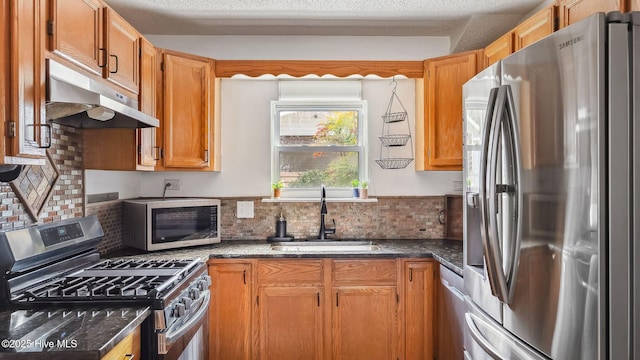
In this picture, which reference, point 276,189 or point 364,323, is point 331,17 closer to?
point 276,189

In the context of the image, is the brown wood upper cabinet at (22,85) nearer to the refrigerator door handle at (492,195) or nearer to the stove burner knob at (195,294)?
the stove burner knob at (195,294)

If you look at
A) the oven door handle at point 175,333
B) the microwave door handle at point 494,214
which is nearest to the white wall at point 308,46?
the microwave door handle at point 494,214

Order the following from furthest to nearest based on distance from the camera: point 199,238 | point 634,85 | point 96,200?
point 199,238 → point 96,200 → point 634,85

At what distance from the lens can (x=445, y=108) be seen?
2.60 meters

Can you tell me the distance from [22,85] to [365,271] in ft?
6.44

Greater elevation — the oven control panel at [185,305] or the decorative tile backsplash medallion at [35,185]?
the decorative tile backsplash medallion at [35,185]

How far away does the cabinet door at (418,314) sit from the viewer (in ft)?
7.89

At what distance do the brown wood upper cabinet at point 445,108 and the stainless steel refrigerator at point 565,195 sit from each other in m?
1.06

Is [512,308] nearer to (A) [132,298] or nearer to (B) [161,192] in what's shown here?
(A) [132,298]

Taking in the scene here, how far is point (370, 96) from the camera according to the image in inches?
118

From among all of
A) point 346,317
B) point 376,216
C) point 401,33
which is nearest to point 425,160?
point 376,216

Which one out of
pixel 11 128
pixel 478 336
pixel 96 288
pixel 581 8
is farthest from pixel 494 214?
pixel 11 128

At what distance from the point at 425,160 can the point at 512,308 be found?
1.46m

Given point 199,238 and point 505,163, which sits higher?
point 505,163
